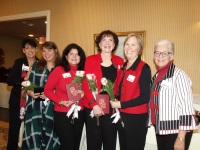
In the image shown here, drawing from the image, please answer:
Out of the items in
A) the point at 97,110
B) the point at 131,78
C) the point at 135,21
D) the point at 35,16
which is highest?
the point at 35,16

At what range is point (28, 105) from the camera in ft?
8.64

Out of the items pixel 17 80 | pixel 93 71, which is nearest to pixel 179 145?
pixel 93 71

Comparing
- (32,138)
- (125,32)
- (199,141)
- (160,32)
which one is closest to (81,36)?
(125,32)

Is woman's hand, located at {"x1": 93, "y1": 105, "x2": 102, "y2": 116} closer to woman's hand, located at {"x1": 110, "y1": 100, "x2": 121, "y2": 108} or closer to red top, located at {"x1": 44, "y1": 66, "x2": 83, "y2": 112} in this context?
woman's hand, located at {"x1": 110, "y1": 100, "x2": 121, "y2": 108}

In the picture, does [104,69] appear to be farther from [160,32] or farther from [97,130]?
[160,32]

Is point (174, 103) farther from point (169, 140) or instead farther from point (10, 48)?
point (10, 48)

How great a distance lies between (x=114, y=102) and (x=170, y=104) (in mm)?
505

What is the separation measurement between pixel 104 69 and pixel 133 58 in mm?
337

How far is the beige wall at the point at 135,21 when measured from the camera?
3275mm

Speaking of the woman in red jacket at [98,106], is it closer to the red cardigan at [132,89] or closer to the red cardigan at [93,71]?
the red cardigan at [93,71]

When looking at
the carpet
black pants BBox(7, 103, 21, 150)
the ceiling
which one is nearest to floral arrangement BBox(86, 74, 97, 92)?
black pants BBox(7, 103, 21, 150)

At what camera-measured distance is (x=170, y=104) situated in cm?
171

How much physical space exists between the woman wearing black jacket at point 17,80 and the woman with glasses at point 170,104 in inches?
72.2

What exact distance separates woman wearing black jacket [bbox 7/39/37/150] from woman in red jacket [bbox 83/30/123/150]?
1149 millimetres
